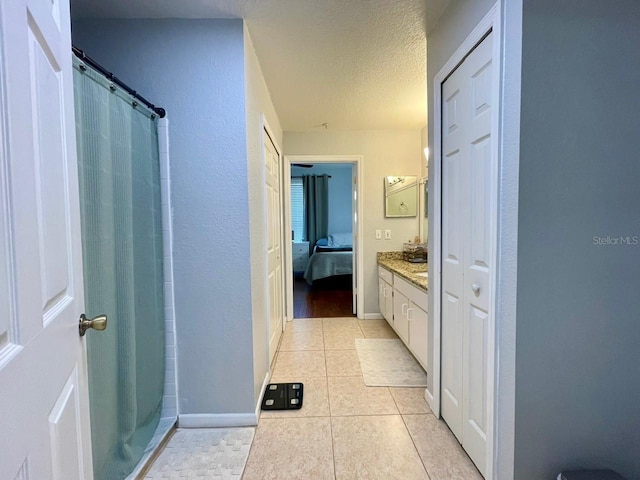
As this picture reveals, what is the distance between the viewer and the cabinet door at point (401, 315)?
2.75m

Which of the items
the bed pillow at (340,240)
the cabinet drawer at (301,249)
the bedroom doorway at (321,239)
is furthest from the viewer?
the cabinet drawer at (301,249)

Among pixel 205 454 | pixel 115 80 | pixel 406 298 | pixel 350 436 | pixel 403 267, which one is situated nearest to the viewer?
pixel 115 80

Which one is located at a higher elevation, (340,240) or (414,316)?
(340,240)

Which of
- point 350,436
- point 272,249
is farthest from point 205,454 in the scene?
point 272,249

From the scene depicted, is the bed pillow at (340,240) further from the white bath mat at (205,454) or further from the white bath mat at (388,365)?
the white bath mat at (205,454)

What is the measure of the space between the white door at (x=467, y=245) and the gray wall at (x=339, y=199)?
5.52 meters

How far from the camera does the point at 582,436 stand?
1.23 m

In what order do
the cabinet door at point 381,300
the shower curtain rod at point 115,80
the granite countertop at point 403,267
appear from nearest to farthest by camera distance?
the shower curtain rod at point 115,80
the granite countertop at point 403,267
the cabinet door at point 381,300

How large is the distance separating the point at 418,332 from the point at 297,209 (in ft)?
16.8

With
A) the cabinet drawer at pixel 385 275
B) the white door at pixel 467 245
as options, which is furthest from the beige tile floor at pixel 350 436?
the cabinet drawer at pixel 385 275

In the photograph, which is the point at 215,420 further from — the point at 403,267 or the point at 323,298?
the point at 323,298

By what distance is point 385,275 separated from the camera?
344 centimetres

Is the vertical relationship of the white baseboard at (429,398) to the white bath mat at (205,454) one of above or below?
above

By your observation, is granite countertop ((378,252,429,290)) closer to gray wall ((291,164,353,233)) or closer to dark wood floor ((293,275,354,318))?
dark wood floor ((293,275,354,318))
